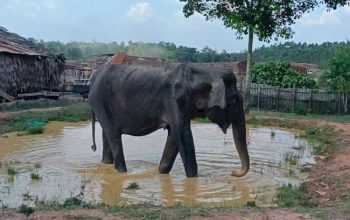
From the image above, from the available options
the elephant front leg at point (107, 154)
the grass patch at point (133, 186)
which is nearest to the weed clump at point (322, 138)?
the elephant front leg at point (107, 154)

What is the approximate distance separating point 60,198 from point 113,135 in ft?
10.9

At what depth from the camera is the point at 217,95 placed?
11664 millimetres

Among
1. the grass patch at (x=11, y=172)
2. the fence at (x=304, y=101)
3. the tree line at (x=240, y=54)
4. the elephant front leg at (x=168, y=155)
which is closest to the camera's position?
the grass patch at (x=11, y=172)

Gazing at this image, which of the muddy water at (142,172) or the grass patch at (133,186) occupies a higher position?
the grass patch at (133,186)

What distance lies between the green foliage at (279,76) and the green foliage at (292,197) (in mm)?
25987

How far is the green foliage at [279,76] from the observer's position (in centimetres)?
3631

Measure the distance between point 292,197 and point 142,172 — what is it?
3953 mm

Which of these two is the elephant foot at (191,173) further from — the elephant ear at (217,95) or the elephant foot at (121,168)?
the elephant foot at (121,168)

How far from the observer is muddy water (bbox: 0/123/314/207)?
1016cm

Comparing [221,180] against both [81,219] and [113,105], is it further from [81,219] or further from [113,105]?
[81,219]

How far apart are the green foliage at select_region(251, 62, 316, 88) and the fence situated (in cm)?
467

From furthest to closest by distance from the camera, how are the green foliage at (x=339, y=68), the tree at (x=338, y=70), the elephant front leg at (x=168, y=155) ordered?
the green foliage at (x=339, y=68) → the tree at (x=338, y=70) → the elephant front leg at (x=168, y=155)

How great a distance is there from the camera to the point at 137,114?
41.0ft

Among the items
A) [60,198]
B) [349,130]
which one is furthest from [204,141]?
[60,198]
